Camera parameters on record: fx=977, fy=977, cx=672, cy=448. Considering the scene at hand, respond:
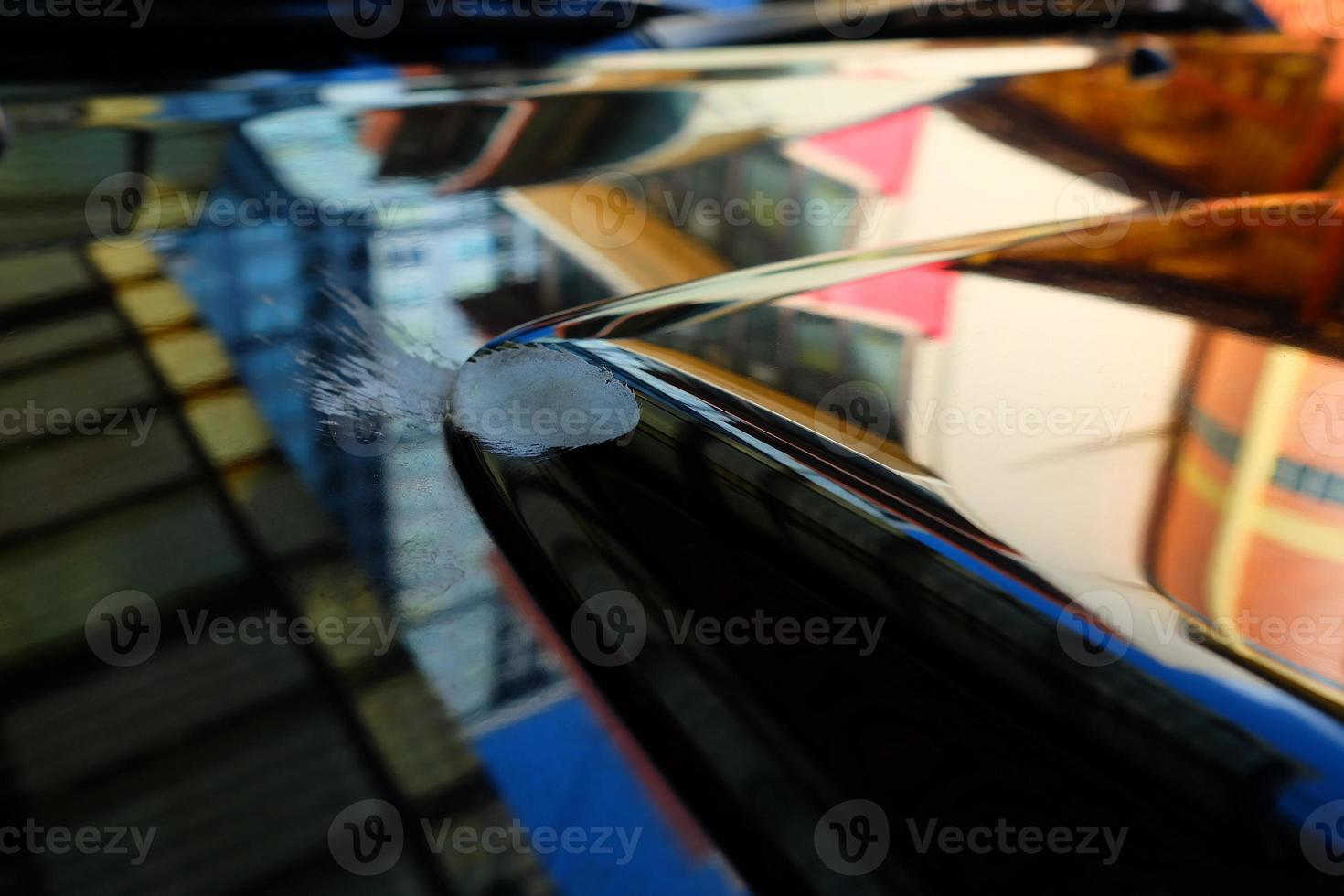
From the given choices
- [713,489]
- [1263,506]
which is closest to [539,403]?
[713,489]

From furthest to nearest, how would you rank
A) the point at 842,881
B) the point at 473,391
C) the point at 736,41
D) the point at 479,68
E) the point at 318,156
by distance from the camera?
the point at 736,41 < the point at 479,68 < the point at 318,156 < the point at 473,391 < the point at 842,881

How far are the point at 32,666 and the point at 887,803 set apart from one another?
0.36 meters

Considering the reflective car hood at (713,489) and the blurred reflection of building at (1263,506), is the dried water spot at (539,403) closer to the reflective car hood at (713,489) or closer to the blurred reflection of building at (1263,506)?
the reflective car hood at (713,489)

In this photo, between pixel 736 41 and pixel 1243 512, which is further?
pixel 736 41

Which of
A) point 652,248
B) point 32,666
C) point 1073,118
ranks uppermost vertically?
point 1073,118

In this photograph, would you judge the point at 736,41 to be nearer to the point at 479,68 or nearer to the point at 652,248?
the point at 479,68

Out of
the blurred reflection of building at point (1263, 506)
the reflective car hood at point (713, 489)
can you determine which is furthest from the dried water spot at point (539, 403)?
the blurred reflection of building at point (1263, 506)

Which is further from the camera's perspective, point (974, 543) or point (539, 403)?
point (539, 403)

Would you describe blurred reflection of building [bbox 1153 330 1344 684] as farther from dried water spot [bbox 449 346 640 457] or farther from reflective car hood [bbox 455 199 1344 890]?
dried water spot [bbox 449 346 640 457]

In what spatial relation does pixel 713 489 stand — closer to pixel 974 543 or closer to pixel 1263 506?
pixel 974 543

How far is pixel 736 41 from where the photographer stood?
4.29ft

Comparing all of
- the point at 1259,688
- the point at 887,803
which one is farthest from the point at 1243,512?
the point at 887,803

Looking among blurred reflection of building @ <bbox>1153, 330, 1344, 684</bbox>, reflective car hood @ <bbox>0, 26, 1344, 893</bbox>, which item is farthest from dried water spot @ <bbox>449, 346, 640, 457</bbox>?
blurred reflection of building @ <bbox>1153, 330, 1344, 684</bbox>

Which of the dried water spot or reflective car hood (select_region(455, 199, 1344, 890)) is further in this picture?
the dried water spot
